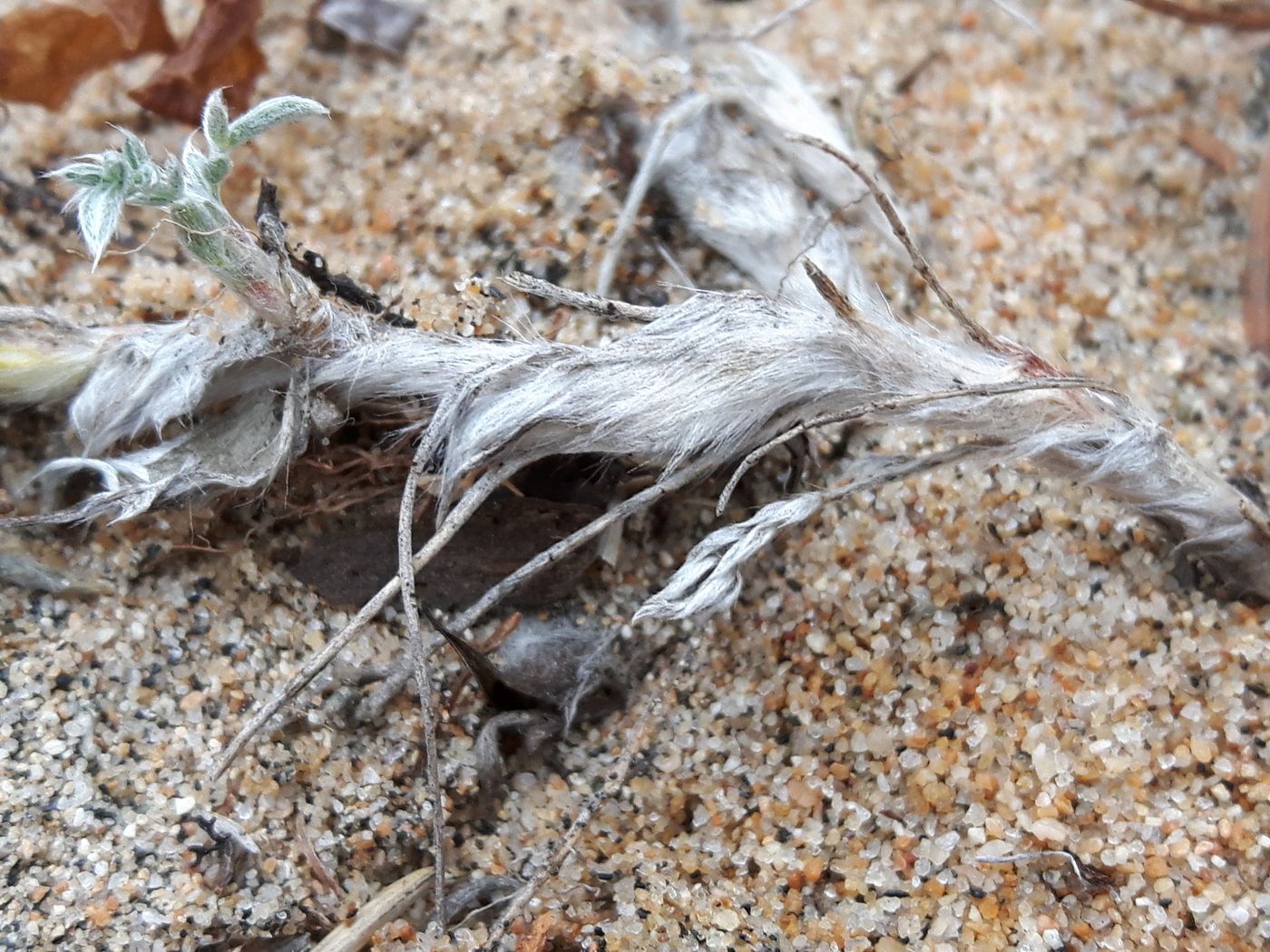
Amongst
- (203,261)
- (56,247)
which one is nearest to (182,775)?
(203,261)

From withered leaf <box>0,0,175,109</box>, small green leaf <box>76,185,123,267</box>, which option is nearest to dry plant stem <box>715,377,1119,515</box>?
small green leaf <box>76,185,123,267</box>

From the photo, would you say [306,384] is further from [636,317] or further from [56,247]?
[56,247]

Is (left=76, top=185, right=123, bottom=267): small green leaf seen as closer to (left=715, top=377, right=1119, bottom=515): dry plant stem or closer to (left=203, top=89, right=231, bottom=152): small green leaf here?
(left=203, top=89, right=231, bottom=152): small green leaf

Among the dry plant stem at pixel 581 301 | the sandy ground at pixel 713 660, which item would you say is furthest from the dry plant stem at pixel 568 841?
the dry plant stem at pixel 581 301

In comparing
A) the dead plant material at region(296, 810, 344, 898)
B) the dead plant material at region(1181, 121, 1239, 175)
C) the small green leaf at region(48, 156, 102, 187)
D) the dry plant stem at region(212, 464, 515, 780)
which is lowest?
the dead plant material at region(296, 810, 344, 898)

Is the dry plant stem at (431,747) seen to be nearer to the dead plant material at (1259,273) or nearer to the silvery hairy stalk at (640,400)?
the silvery hairy stalk at (640,400)

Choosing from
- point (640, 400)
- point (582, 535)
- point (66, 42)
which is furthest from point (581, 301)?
point (66, 42)
